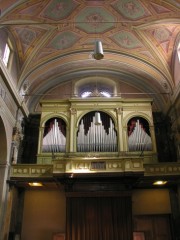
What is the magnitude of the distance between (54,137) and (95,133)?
199 centimetres

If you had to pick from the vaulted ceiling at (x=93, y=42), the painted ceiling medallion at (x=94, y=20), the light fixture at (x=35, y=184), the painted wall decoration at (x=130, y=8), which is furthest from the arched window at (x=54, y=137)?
the painted wall decoration at (x=130, y=8)

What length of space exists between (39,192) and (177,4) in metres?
10.7

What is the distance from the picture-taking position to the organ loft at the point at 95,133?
10812 mm

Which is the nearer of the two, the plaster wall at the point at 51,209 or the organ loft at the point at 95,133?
the organ loft at the point at 95,133

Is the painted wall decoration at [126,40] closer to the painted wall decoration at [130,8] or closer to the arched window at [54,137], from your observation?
the painted wall decoration at [130,8]

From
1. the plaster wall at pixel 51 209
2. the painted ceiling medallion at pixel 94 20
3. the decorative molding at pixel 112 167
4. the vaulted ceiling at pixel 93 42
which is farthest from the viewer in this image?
the plaster wall at pixel 51 209

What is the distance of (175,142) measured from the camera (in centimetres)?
1289

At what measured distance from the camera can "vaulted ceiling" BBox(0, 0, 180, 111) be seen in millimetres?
10953

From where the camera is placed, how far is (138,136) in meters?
12.6

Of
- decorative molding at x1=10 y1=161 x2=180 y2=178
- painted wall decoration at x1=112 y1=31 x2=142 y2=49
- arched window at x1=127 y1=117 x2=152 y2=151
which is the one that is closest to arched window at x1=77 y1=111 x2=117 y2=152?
arched window at x1=127 y1=117 x2=152 y2=151

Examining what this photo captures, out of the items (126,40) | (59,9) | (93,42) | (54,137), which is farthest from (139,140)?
(59,9)

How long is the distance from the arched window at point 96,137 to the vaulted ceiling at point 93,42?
8.92 ft

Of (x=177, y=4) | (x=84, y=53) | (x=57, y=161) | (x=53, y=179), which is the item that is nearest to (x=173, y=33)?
(x=177, y=4)

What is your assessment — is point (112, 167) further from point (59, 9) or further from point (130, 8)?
point (59, 9)
